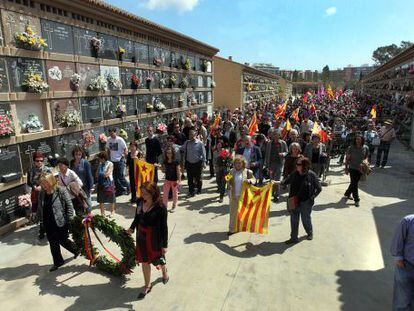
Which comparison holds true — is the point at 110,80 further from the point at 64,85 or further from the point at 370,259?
the point at 370,259

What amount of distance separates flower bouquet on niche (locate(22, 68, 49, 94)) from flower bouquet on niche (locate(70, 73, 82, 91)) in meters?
1.08

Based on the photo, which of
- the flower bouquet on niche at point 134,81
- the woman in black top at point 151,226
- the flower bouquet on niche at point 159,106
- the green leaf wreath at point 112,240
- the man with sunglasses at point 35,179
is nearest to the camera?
the woman in black top at point 151,226

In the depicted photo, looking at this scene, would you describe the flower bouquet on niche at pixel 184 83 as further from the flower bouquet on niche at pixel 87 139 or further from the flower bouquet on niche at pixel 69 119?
the flower bouquet on niche at pixel 69 119

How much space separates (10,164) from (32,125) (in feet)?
3.41

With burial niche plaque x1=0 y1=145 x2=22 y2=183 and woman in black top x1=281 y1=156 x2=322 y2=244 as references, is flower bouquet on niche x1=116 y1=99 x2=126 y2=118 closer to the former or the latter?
burial niche plaque x1=0 y1=145 x2=22 y2=183

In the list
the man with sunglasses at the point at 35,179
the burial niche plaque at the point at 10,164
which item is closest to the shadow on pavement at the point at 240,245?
the man with sunglasses at the point at 35,179

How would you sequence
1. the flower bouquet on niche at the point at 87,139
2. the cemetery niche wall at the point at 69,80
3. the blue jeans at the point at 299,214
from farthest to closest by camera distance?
the flower bouquet on niche at the point at 87,139 < the cemetery niche wall at the point at 69,80 < the blue jeans at the point at 299,214

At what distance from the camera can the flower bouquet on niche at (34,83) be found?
277 inches

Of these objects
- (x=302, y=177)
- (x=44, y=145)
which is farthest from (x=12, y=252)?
(x=302, y=177)

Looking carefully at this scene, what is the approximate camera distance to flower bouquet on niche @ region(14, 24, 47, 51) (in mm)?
6785

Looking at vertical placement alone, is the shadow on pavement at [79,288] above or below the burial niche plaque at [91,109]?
below

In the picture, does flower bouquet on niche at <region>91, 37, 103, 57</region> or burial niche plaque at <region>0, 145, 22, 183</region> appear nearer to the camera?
burial niche plaque at <region>0, 145, 22, 183</region>

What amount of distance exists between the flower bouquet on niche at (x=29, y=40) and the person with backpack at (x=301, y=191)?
20.1 ft

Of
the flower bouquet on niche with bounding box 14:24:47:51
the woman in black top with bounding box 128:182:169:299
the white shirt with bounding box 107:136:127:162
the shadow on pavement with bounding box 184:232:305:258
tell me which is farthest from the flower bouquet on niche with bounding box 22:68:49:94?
the shadow on pavement with bounding box 184:232:305:258
